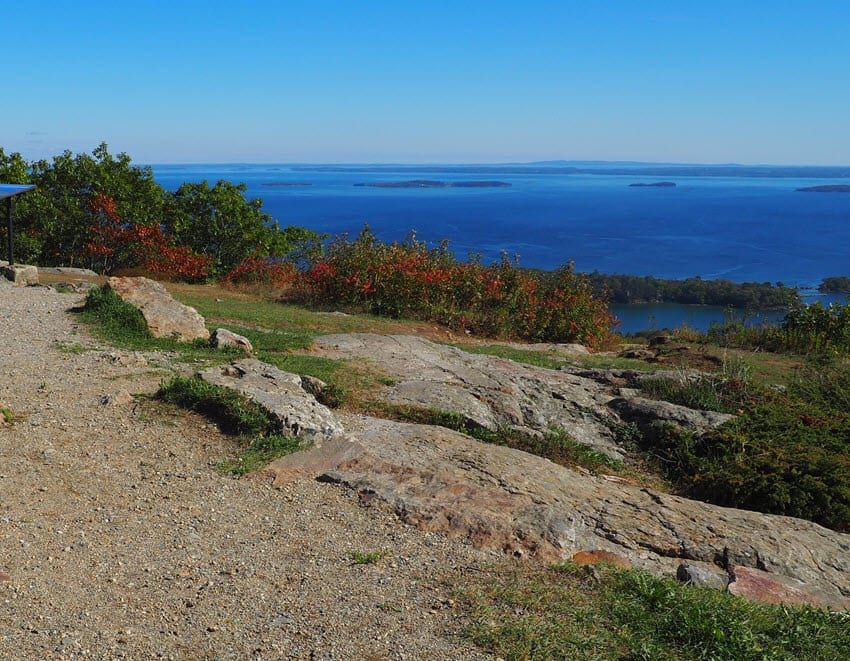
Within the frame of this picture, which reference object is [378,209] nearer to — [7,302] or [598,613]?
[7,302]

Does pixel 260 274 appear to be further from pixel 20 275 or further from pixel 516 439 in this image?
pixel 516 439

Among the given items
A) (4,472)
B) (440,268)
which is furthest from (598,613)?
(440,268)

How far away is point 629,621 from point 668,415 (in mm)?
4796

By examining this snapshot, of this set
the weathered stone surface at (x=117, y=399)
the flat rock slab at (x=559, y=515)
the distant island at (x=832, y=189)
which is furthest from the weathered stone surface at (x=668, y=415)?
the distant island at (x=832, y=189)

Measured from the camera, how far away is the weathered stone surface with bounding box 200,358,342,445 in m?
6.67

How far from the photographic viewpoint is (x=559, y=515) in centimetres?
553

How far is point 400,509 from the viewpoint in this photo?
5.50 meters

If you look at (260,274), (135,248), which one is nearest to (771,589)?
(260,274)

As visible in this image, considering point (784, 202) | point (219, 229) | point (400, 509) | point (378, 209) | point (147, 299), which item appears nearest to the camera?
point (400, 509)

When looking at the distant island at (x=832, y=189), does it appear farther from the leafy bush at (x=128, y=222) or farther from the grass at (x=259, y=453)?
the grass at (x=259, y=453)

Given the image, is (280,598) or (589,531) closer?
(280,598)

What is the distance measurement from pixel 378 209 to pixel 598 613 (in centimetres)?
10414

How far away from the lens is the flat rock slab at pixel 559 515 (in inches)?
207

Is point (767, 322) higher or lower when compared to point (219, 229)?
lower
